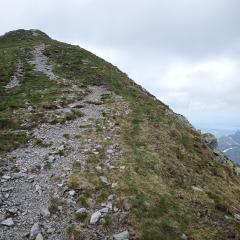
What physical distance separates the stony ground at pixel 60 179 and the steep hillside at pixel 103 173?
48 mm

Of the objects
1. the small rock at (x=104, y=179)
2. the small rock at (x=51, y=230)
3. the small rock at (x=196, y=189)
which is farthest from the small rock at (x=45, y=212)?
the small rock at (x=196, y=189)

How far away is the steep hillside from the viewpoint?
55.5ft

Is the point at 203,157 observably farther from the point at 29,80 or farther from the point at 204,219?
the point at 29,80

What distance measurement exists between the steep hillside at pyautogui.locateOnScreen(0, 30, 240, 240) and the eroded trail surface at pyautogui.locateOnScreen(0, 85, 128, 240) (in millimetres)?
48

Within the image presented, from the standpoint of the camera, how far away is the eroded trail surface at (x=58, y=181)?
16.6 meters

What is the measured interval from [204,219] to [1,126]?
1590 centimetres

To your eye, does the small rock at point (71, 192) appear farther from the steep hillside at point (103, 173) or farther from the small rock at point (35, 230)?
the small rock at point (35, 230)

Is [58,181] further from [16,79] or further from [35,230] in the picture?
[16,79]

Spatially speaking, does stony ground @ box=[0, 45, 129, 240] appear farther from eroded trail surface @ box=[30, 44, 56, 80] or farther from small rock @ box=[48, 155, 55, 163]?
eroded trail surface @ box=[30, 44, 56, 80]

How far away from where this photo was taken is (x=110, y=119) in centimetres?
2977

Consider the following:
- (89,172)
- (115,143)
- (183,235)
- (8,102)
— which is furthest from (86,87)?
(183,235)

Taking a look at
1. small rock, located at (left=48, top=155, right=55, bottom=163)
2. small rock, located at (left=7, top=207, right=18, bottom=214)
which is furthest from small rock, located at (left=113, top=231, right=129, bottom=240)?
small rock, located at (left=48, top=155, right=55, bottom=163)

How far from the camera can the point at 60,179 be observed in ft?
65.8

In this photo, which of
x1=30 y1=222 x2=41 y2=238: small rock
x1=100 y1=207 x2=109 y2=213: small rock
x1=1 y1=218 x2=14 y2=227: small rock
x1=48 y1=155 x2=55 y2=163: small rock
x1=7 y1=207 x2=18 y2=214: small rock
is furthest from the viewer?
x1=48 y1=155 x2=55 y2=163: small rock
